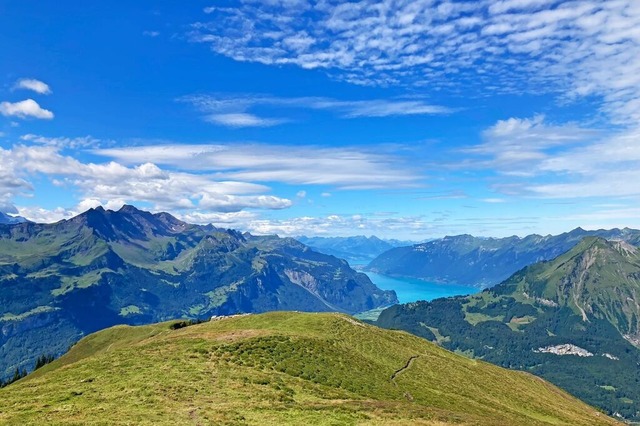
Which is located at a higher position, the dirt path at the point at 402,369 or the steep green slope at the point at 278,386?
the steep green slope at the point at 278,386

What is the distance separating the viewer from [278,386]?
176 feet

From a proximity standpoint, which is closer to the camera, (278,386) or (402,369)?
(278,386)

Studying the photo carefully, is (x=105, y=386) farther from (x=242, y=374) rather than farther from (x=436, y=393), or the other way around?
(x=436, y=393)

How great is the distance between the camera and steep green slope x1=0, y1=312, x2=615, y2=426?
137 feet

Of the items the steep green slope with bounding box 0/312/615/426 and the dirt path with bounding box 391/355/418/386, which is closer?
the steep green slope with bounding box 0/312/615/426

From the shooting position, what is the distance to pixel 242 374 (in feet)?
184

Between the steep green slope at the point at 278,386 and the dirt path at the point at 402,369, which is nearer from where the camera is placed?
the steep green slope at the point at 278,386

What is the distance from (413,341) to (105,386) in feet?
252

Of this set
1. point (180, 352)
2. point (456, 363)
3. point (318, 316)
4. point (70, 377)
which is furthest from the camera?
point (318, 316)

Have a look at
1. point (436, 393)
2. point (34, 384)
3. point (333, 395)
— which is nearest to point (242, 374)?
point (333, 395)

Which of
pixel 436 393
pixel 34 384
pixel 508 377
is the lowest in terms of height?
pixel 508 377

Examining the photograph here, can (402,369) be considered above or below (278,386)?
below

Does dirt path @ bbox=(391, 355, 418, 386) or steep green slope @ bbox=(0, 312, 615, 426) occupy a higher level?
steep green slope @ bbox=(0, 312, 615, 426)

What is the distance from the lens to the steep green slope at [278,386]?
41.7 metres
